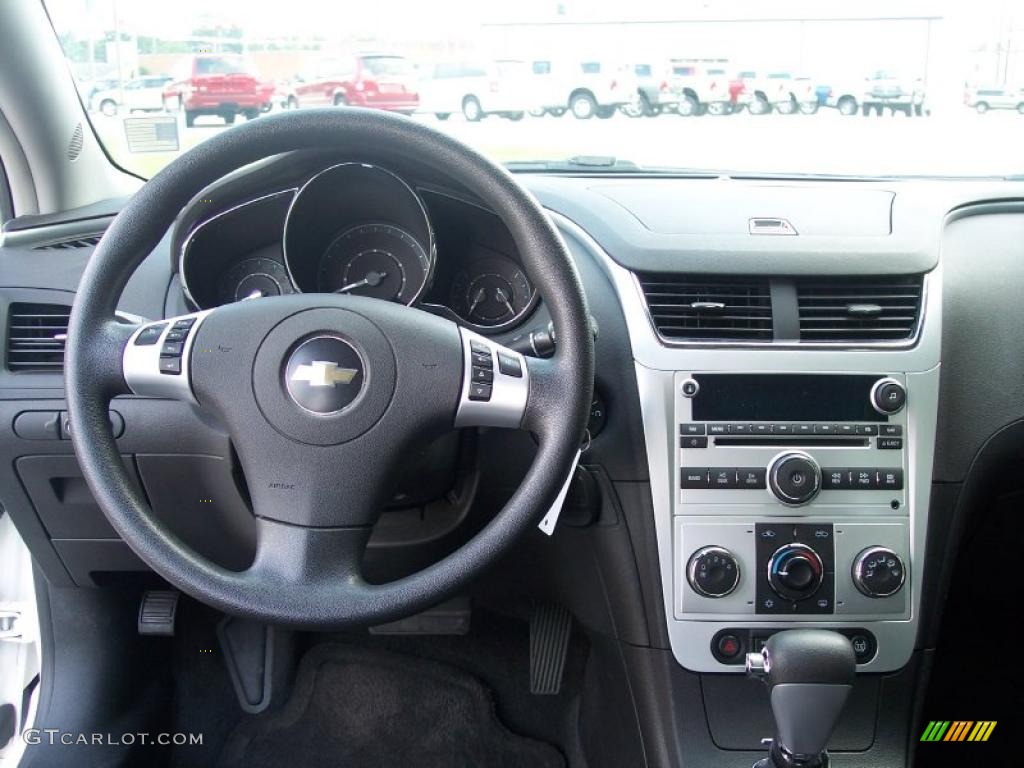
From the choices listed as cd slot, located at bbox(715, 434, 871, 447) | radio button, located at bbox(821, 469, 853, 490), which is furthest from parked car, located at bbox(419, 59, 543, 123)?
radio button, located at bbox(821, 469, 853, 490)

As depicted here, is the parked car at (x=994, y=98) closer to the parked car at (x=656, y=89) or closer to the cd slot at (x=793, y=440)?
the parked car at (x=656, y=89)

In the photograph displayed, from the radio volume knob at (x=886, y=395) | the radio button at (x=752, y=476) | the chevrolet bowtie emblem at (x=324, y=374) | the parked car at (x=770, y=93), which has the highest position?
the parked car at (x=770, y=93)

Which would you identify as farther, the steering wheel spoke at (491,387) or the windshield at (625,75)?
the windshield at (625,75)

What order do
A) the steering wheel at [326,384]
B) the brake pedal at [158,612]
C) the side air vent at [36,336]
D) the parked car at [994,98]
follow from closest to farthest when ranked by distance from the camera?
1. the steering wheel at [326,384]
2. the side air vent at [36,336]
3. the parked car at [994,98]
4. the brake pedal at [158,612]

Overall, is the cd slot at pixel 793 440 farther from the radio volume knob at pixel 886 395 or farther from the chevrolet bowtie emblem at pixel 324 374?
the chevrolet bowtie emblem at pixel 324 374

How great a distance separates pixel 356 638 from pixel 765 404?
1324 mm

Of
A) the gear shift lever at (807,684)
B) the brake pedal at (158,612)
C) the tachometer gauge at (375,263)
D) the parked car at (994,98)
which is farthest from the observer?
the brake pedal at (158,612)

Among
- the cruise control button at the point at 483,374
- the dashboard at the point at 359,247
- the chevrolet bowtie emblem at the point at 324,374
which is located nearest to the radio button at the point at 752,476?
the dashboard at the point at 359,247

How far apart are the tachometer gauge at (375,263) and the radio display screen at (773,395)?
0.53m

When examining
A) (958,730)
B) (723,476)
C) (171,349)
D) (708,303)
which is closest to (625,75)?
(708,303)

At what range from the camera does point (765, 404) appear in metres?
1.78

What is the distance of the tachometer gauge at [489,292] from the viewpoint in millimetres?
1789

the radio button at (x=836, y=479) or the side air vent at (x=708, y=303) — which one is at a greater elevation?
the side air vent at (x=708, y=303)

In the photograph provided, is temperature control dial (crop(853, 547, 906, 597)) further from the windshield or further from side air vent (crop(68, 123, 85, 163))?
side air vent (crop(68, 123, 85, 163))
